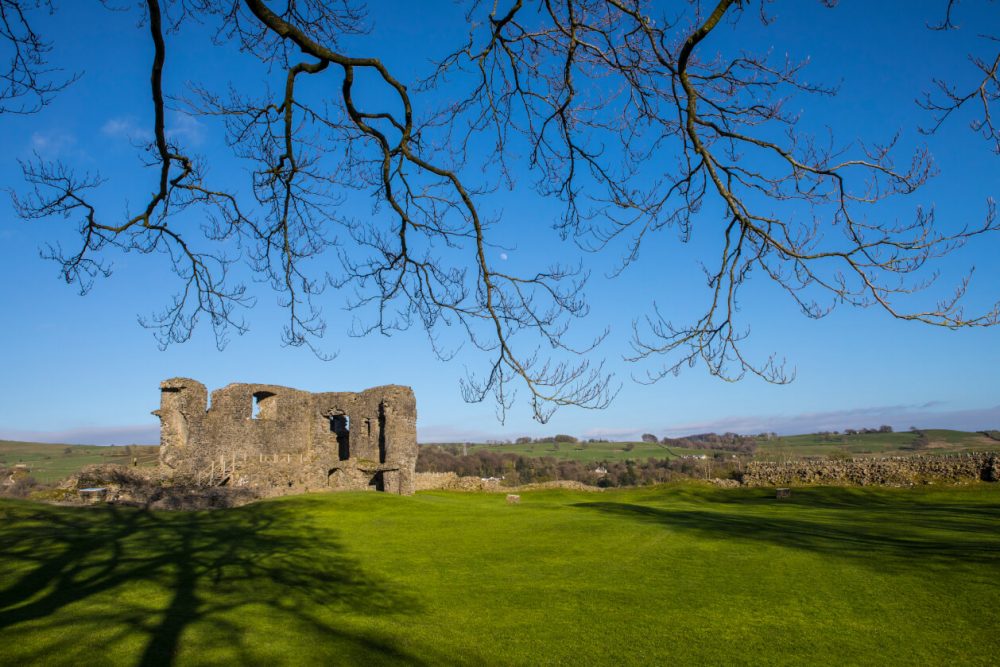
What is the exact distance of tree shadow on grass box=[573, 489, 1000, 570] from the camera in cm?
1057

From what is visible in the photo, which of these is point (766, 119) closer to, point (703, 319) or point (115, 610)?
point (703, 319)

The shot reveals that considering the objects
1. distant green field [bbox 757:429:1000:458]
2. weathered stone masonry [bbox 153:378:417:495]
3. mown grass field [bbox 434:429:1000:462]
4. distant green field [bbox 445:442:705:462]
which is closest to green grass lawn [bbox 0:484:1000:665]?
weathered stone masonry [bbox 153:378:417:495]

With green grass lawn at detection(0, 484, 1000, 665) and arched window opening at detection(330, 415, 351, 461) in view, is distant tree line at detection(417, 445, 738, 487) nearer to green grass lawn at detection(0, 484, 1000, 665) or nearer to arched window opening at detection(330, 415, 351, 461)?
arched window opening at detection(330, 415, 351, 461)

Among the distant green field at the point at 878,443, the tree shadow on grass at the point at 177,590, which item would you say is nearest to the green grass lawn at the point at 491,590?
the tree shadow on grass at the point at 177,590

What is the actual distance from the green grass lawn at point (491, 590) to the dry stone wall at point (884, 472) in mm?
15632

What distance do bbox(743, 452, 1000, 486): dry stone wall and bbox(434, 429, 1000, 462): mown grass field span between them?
1361 inches

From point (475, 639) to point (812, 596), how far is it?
4.47m

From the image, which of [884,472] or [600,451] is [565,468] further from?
[884,472]

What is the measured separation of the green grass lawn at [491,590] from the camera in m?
6.62

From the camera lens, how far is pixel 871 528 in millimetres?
14078

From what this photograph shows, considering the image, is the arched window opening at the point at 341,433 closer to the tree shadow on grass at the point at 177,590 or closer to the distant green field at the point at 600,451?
the tree shadow on grass at the point at 177,590

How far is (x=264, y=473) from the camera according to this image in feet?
96.0

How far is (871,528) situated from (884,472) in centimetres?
1926

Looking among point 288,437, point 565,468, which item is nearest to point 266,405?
point 288,437
